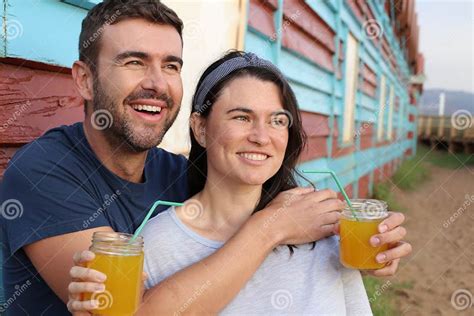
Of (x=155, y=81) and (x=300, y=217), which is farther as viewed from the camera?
(x=155, y=81)

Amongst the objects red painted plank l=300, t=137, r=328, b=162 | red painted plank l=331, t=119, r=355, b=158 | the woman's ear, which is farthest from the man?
red painted plank l=331, t=119, r=355, b=158

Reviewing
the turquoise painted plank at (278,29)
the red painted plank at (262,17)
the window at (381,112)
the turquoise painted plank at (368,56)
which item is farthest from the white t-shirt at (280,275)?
the window at (381,112)

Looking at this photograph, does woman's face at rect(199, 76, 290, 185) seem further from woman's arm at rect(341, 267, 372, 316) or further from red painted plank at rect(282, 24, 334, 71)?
red painted plank at rect(282, 24, 334, 71)

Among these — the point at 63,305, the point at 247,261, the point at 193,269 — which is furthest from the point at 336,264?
the point at 63,305

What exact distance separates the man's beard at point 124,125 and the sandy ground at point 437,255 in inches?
139

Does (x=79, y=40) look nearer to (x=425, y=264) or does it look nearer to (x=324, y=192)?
(x=324, y=192)

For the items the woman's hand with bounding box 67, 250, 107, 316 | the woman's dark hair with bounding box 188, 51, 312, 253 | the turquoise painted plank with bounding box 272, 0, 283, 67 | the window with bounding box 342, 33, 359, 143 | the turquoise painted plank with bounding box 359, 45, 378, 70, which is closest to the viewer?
the woman's hand with bounding box 67, 250, 107, 316

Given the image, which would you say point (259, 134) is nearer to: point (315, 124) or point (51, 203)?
point (51, 203)

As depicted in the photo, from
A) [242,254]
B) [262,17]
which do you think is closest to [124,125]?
[242,254]

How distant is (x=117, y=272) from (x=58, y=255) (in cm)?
32

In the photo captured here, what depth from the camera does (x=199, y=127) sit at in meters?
1.96

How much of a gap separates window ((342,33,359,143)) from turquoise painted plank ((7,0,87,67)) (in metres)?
6.04

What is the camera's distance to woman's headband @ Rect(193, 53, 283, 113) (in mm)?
1884

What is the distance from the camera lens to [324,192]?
5.95 feet
